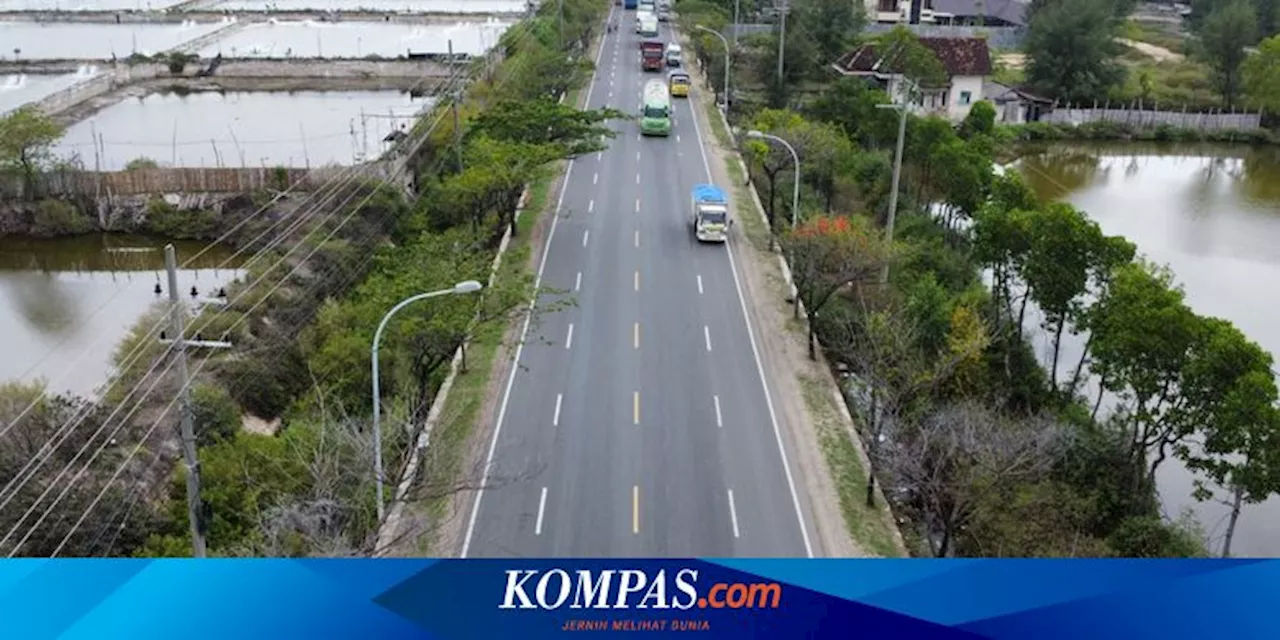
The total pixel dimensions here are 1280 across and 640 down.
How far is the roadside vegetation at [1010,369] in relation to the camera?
2186 centimetres

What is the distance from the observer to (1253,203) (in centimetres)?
5834

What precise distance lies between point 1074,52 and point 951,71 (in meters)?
12.5

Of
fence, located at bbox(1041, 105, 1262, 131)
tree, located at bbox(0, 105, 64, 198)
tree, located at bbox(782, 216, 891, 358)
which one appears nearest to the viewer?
tree, located at bbox(782, 216, 891, 358)

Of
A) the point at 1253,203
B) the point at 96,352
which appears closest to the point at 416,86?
the point at 96,352

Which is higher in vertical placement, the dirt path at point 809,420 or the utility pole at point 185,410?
the utility pole at point 185,410

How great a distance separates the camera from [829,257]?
32750 millimetres

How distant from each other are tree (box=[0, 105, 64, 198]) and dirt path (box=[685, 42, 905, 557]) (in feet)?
108

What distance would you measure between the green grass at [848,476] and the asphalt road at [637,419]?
1189 mm

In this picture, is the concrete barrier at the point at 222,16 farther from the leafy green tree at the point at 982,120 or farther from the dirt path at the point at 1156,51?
the leafy green tree at the point at 982,120

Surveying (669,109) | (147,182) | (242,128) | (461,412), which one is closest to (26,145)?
(147,182)

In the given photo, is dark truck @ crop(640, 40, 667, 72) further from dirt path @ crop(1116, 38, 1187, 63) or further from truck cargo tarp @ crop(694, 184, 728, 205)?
dirt path @ crop(1116, 38, 1187, 63)

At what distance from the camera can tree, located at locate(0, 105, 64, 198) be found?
49.0 m

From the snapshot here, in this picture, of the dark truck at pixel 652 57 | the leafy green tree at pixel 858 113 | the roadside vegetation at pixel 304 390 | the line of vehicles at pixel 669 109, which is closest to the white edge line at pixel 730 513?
the roadside vegetation at pixel 304 390

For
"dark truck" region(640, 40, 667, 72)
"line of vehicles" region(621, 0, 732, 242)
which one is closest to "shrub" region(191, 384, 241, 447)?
"line of vehicles" region(621, 0, 732, 242)
